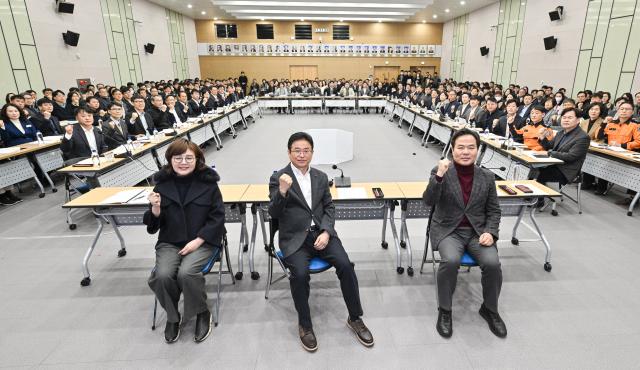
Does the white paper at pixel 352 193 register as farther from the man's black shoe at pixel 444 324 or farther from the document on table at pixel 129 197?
the document on table at pixel 129 197

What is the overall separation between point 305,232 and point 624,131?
517 centimetres

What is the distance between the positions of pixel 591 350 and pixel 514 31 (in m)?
12.9

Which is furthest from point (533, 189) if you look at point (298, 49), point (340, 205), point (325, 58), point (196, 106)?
point (298, 49)

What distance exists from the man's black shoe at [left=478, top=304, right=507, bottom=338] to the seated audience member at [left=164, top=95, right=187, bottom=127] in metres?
6.62

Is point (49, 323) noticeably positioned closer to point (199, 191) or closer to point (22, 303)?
point (22, 303)

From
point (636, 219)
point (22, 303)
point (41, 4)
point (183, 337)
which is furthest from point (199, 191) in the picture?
point (41, 4)

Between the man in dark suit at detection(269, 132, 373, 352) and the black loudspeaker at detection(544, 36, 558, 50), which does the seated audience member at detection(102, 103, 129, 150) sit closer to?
the man in dark suit at detection(269, 132, 373, 352)

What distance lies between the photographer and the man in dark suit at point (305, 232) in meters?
2.27

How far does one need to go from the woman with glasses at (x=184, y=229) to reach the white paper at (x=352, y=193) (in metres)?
1.04

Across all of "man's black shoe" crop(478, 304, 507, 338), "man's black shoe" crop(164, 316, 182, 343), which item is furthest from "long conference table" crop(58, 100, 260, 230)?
"man's black shoe" crop(478, 304, 507, 338)

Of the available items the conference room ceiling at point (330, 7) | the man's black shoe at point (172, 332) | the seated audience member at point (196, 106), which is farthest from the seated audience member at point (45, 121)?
the conference room ceiling at point (330, 7)

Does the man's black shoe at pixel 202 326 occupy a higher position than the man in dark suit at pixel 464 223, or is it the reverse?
the man in dark suit at pixel 464 223

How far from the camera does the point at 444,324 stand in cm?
235

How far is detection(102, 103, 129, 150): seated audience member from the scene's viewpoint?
5.04 meters
